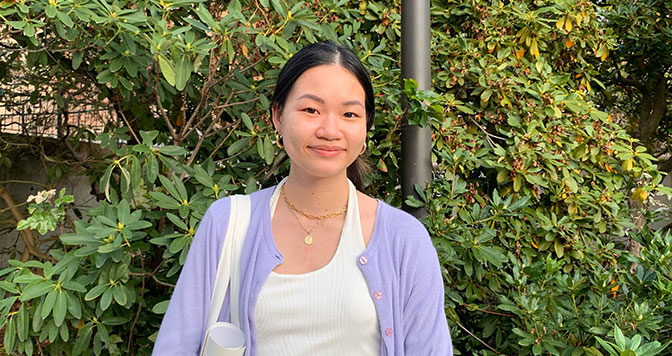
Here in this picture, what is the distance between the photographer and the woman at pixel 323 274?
174cm

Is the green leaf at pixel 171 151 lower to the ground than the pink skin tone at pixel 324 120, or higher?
lower

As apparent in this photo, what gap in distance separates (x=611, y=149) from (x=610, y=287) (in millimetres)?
1060

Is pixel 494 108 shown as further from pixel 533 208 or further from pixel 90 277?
pixel 90 277

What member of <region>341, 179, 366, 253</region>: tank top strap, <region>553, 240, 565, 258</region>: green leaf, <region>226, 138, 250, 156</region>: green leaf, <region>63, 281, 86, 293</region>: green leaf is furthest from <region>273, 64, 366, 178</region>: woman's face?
<region>553, 240, 565, 258</region>: green leaf

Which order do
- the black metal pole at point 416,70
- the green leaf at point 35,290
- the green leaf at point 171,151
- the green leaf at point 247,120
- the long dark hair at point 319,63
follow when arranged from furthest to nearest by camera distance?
the black metal pole at point 416,70
the green leaf at point 247,120
the green leaf at point 171,151
the green leaf at point 35,290
the long dark hair at point 319,63

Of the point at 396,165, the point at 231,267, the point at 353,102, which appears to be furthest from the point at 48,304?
the point at 396,165

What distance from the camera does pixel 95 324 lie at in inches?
96.4

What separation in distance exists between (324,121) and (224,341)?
651 mm

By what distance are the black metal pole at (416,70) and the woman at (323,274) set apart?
99cm

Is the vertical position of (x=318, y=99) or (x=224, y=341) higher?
(x=318, y=99)

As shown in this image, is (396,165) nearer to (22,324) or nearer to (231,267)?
(231,267)

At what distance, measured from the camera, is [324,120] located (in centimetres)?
174

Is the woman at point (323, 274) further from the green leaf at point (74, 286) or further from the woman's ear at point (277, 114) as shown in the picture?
the green leaf at point (74, 286)

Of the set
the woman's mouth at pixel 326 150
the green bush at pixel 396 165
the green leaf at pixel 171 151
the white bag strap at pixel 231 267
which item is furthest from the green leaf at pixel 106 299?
the woman's mouth at pixel 326 150
